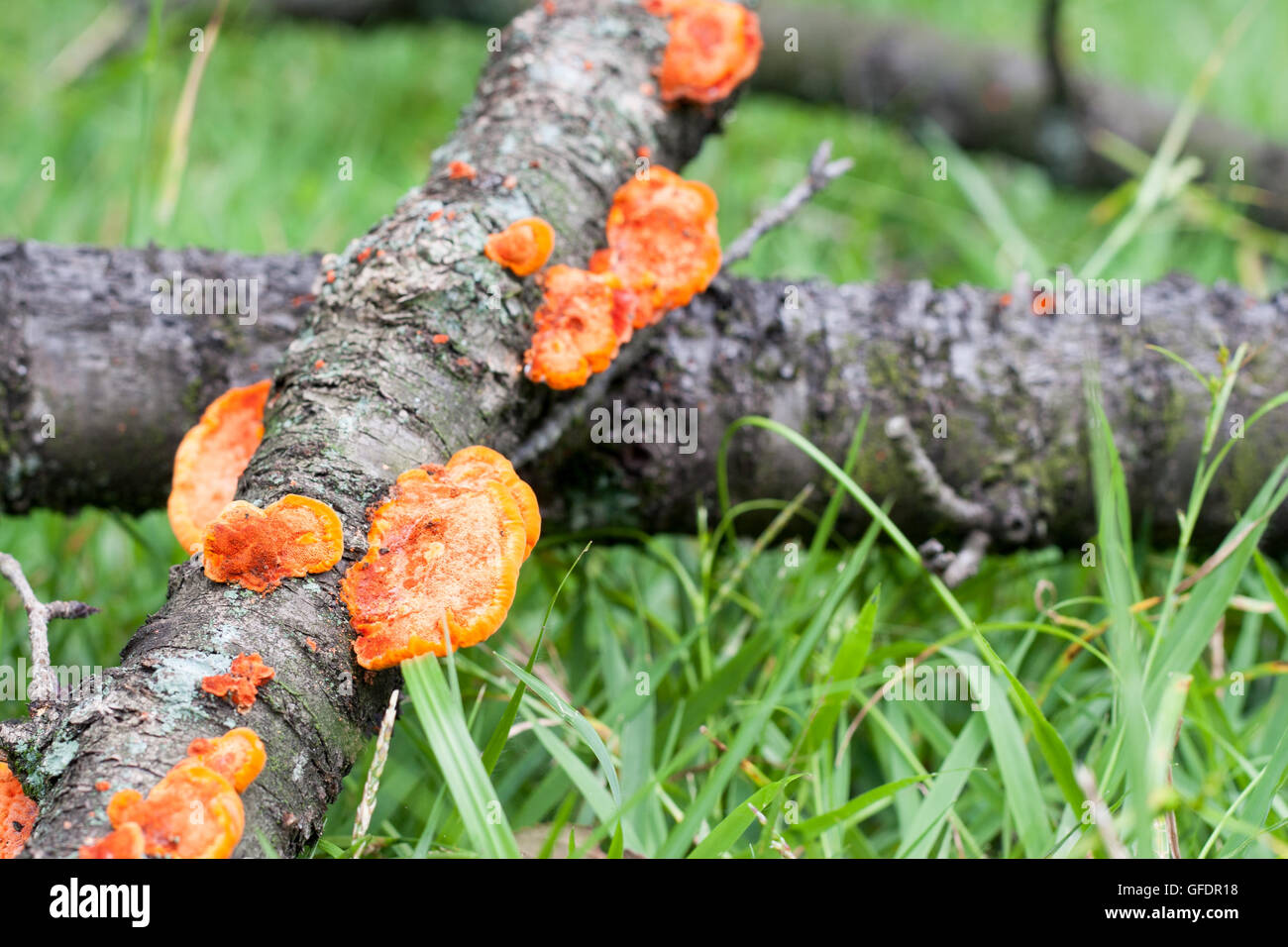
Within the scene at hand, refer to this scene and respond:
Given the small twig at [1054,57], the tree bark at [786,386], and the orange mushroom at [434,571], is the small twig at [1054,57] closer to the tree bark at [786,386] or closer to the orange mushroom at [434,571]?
the tree bark at [786,386]

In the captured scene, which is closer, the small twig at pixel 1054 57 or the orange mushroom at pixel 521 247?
the orange mushroom at pixel 521 247

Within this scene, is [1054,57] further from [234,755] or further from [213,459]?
[234,755]

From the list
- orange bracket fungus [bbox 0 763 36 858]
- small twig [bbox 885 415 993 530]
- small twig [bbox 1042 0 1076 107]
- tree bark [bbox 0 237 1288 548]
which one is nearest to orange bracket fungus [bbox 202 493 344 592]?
orange bracket fungus [bbox 0 763 36 858]

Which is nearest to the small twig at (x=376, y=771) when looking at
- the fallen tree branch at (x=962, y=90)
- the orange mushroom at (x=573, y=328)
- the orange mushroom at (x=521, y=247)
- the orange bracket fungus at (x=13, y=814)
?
the orange bracket fungus at (x=13, y=814)

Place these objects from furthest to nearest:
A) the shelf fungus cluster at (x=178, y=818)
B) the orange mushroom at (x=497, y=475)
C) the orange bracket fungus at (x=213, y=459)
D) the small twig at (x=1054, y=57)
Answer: the small twig at (x=1054, y=57) < the orange bracket fungus at (x=213, y=459) < the orange mushroom at (x=497, y=475) < the shelf fungus cluster at (x=178, y=818)

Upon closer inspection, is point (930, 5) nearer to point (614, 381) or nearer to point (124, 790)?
point (614, 381)

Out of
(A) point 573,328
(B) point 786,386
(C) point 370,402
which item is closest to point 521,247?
(A) point 573,328

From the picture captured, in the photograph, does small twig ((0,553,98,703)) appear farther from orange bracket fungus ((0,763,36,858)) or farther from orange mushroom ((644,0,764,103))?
orange mushroom ((644,0,764,103))
